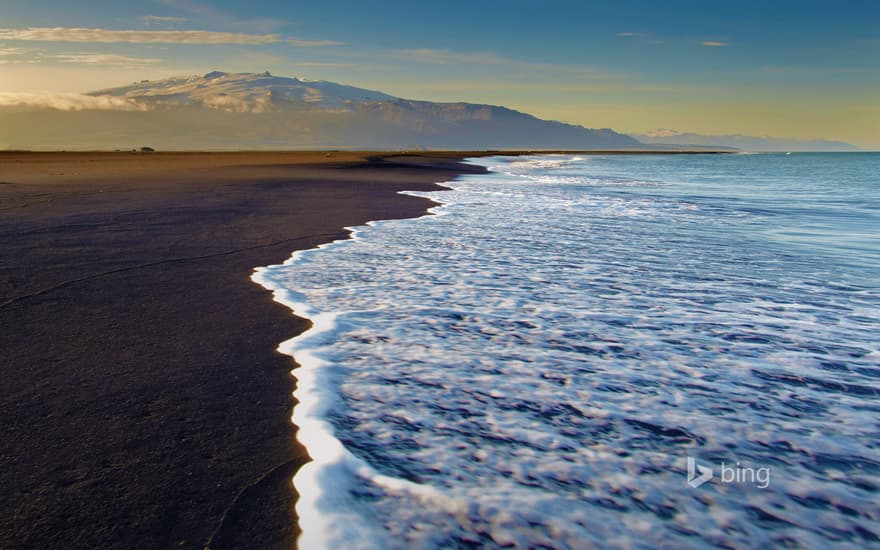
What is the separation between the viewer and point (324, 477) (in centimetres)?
320

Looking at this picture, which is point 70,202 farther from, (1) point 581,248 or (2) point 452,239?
(1) point 581,248

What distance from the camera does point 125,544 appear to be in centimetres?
258

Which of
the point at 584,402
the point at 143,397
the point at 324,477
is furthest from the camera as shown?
the point at 584,402

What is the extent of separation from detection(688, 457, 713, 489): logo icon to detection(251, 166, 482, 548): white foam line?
48.1 inches

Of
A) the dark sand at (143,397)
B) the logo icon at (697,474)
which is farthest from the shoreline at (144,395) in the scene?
the logo icon at (697,474)

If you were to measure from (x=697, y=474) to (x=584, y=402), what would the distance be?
0.99 m

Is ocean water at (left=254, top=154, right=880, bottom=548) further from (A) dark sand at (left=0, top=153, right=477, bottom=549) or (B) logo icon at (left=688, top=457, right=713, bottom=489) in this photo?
(A) dark sand at (left=0, top=153, right=477, bottom=549)

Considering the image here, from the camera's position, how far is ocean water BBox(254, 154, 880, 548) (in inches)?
114

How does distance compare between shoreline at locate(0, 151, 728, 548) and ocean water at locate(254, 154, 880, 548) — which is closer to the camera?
shoreline at locate(0, 151, 728, 548)

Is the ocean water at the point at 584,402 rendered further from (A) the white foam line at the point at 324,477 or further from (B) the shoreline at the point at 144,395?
(B) the shoreline at the point at 144,395

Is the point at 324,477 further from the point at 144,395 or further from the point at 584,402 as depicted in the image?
the point at 584,402

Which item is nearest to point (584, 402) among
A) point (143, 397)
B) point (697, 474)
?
point (697, 474)

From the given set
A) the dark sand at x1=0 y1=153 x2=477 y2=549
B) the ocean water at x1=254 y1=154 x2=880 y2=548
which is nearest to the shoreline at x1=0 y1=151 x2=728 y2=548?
the dark sand at x1=0 y1=153 x2=477 y2=549

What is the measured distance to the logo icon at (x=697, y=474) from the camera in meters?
3.20
